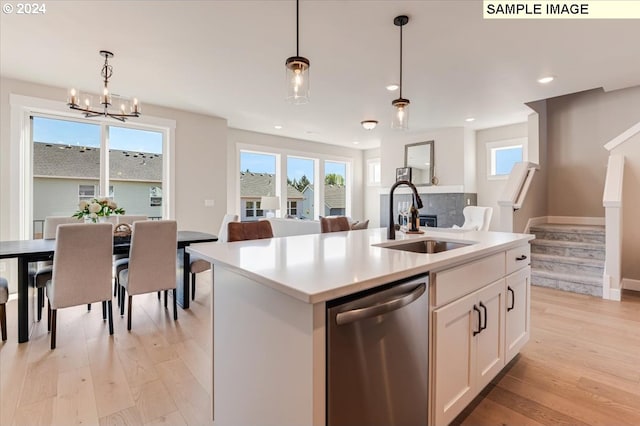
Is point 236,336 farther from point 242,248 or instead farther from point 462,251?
point 462,251

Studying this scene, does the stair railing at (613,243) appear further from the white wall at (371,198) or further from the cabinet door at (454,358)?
the white wall at (371,198)

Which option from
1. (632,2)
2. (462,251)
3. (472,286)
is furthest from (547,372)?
(632,2)

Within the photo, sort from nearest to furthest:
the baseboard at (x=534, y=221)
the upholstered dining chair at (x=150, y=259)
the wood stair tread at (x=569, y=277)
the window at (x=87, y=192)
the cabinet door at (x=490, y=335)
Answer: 1. the cabinet door at (x=490, y=335)
2. the upholstered dining chair at (x=150, y=259)
3. the wood stair tread at (x=569, y=277)
4. the window at (x=87, y=192)
5. the baseboard at (x=534, y=221)

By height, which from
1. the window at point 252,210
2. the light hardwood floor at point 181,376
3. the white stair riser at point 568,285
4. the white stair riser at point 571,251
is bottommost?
the light hardwood floor at point 181,376

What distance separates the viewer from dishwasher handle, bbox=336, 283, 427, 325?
3.04ft

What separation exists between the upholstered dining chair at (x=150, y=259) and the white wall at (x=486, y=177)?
20.0 feet

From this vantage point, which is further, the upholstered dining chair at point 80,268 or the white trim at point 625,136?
the white trim at point 625,136

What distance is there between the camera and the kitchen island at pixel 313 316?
0.92 metres

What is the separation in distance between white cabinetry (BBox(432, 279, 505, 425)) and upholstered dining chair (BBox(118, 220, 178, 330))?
8.16 ft

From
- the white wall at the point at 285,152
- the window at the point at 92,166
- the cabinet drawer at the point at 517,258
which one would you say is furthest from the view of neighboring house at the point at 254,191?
the cabinet drawer at the point at 517,258

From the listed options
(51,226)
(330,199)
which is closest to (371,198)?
(330,199)

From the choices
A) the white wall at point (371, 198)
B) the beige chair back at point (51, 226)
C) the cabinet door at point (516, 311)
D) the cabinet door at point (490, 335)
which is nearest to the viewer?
the cabinet door at point (490, 335)

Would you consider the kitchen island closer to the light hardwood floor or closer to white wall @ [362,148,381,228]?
the light hardwood floor

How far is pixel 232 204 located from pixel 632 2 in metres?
6.34
